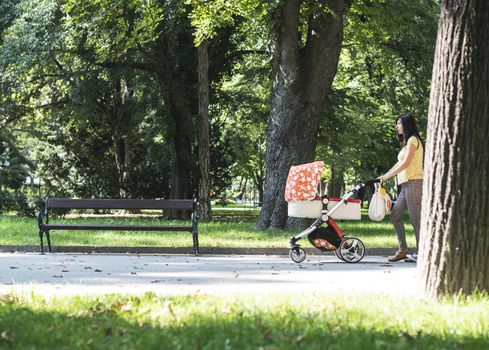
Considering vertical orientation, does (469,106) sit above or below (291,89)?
below

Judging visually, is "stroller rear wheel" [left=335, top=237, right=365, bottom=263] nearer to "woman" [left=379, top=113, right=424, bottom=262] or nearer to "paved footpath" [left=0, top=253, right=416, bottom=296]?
"paved footpath" [left=0, top=253, right=416, bottom=296]

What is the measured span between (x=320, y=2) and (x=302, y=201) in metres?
7.60

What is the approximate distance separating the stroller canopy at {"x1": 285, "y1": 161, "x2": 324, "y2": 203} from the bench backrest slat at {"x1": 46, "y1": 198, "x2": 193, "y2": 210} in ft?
10.1

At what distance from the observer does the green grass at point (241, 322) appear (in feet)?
17.0

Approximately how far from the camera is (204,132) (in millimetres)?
27766

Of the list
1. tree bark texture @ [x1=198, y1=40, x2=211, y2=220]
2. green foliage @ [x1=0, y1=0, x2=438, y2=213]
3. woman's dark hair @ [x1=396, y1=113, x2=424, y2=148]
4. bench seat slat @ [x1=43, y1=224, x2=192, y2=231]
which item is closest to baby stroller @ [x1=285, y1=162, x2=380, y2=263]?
woman's dark hair @ [x1=396, y1=113, x2=424, y2=148]

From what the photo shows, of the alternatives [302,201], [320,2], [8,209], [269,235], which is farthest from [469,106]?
[8,209]

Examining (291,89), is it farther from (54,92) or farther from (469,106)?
(54,92)

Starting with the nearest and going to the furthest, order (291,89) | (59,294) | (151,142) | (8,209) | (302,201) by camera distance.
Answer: (59,294), (302,201), (291,89), (151,142), (8,209)

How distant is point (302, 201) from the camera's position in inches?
482

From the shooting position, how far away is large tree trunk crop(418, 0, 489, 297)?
277 inches

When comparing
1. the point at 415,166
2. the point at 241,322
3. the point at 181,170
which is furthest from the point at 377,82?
the point at 241,322

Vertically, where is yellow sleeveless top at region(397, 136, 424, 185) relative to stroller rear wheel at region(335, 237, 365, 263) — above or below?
above

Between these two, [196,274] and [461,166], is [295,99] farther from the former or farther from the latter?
[461,166]
